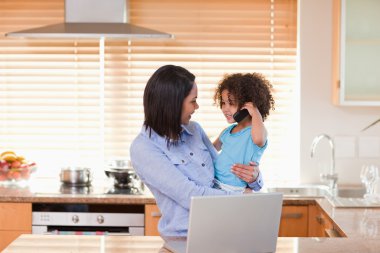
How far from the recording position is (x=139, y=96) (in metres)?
4.68

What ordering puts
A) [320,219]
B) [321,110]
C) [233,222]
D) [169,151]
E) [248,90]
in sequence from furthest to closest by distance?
[321,110]
[320,219]
[248,90]
[169,151]
[233,222]

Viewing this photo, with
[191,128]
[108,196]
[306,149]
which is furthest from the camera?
[306,149]

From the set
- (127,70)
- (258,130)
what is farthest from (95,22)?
(258,130)

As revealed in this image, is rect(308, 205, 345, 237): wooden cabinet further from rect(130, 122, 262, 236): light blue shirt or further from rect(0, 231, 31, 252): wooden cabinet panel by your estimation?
rect(0, 231, 31, 252): wooden cabinet panel

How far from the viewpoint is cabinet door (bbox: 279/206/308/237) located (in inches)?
157

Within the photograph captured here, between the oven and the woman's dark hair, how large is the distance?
1.61 metres

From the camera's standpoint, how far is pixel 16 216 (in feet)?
13.3

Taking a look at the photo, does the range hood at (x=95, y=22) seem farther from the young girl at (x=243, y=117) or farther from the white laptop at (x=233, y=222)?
the white laptop at (x=233, y=222)

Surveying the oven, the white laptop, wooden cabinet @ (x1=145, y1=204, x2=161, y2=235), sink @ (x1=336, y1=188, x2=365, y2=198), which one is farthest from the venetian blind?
the white laptop

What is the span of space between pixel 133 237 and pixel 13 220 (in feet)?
5.01

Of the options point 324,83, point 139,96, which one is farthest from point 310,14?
point 139,96

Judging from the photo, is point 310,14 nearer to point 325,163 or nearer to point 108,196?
point 325,163

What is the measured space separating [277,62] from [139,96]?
2.88 feet

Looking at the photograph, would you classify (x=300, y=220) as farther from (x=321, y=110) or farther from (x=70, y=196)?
(x=70, y=196)
